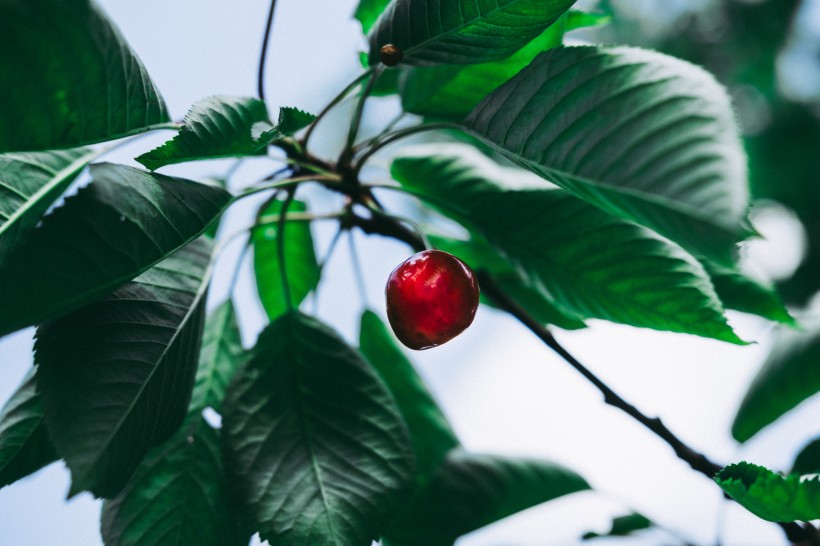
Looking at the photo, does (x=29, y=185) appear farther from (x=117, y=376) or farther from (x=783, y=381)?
(x=783, y=381)

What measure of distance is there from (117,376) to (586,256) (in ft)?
1.33

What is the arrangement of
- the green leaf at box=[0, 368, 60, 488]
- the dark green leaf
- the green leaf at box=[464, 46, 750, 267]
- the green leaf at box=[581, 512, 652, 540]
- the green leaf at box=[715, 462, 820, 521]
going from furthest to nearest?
the green leaf at box=[581, 512, 652, 540], the dark green leaf, the green leaf at box=[0, 368, 60, 488], the green leaf at box=[715, 462, 820, 521], the green leaf at box=[464, 46, 750, 267]

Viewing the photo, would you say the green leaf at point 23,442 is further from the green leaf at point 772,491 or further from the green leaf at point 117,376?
the green leaf at point 772,491

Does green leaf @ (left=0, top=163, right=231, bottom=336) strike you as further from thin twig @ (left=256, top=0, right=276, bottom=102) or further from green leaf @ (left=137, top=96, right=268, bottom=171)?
thin twig @ (left=256, top=0, right=276, bottom=102)

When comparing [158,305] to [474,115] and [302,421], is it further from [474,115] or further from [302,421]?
[474,115]

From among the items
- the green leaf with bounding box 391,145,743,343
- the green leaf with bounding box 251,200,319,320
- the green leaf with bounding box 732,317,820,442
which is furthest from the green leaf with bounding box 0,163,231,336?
the green leaf with bounding box 732,317,820,442

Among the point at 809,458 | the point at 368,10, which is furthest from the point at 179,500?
the point at 809,458

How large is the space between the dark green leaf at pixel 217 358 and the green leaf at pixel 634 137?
41cm

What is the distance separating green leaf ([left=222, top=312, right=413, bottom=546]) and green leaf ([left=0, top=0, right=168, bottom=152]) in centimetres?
30

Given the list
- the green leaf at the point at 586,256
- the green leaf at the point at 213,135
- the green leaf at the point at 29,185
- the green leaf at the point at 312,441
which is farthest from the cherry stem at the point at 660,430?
the green leaf at the point at 29,185

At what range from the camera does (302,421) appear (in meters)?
0.67

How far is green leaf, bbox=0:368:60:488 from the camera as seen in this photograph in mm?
593

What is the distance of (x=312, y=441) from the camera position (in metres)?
0.65

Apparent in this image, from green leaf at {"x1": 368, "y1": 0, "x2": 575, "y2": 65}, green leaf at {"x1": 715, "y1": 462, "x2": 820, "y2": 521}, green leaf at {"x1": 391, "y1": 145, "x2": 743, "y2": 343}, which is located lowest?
green leaf at {"x1": 715, "y1": 462, "x2": 820, "y2": 521}
